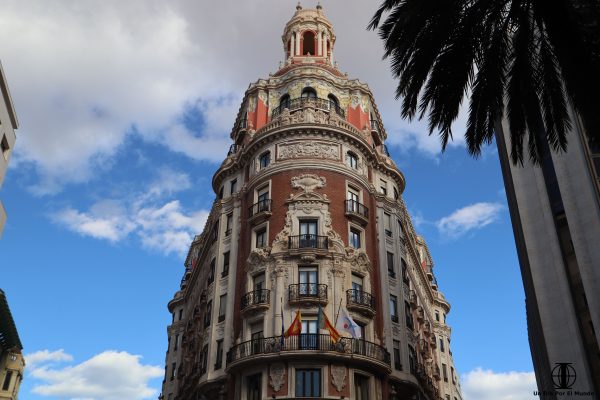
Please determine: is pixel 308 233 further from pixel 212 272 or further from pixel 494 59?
pixel 494 59

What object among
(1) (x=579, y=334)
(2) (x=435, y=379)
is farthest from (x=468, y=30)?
(2) (x=435, y=379)

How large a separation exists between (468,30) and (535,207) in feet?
75.4

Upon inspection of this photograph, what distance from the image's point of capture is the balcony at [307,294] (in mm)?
37125

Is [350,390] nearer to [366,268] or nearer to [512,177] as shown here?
[366,268]

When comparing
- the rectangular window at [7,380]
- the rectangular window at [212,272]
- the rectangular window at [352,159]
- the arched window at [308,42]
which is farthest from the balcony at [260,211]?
the rectangular window at [7,380]

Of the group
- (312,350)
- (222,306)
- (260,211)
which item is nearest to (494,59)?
(312,350)

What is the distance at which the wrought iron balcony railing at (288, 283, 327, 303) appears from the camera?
1464 inches

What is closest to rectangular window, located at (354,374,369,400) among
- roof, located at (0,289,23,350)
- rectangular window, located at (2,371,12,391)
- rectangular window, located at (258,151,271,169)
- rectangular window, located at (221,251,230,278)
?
rectangular window, located at (221,251,230,278)

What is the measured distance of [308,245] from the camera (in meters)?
39.4

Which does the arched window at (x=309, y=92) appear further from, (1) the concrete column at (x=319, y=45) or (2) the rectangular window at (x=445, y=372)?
(2) the rectangular window at (x=445, y=372)

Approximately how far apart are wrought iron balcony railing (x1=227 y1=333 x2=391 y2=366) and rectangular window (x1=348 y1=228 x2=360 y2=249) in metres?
7.39

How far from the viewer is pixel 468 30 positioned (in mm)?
14320

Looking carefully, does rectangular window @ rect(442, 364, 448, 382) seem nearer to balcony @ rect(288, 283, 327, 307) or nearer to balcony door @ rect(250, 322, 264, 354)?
balcony @ rect(288, 283, 327, 307)

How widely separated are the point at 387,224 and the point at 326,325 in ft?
42.6
